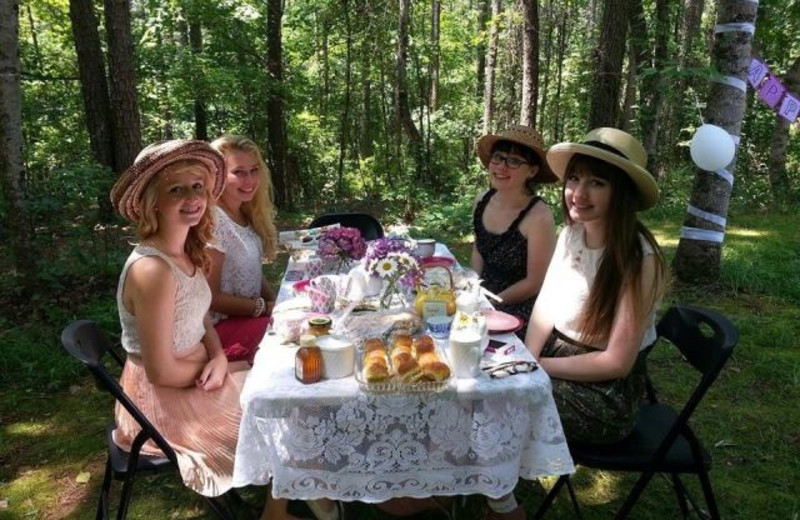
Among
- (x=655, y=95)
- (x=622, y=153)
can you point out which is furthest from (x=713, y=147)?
(x=655, y=95)

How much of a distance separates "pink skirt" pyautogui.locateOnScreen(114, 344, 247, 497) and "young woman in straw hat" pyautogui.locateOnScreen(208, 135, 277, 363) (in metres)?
0.54

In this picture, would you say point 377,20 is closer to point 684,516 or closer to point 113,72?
point 113,72

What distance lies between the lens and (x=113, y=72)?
6.66 m

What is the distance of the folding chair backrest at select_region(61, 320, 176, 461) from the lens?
184 centimetres

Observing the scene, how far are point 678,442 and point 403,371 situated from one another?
1.21 metres

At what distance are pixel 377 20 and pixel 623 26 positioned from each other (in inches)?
213

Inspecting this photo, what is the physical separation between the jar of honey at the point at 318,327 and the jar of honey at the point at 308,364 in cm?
19

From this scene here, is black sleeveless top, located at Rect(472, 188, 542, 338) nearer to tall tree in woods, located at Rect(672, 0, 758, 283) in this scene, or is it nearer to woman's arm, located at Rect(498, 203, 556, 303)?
woman's arm, located at Rect(498, 203, 556, 303)

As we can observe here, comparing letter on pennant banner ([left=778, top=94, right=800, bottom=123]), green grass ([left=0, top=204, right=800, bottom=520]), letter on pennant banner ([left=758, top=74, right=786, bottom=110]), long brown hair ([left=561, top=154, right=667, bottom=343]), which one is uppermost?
letter on pennant banner ([left=758, top=74, right=786, bottom=110])

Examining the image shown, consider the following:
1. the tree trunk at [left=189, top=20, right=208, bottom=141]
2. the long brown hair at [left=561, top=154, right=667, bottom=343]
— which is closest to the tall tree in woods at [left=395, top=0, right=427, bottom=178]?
the tree trunk at [left=189, top=20, right=208, bottom=141]

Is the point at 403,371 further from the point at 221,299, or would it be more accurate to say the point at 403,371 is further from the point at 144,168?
the point at 221,299

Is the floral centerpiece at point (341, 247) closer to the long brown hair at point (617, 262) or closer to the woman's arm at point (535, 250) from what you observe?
the woman's arm at point (535, 250)

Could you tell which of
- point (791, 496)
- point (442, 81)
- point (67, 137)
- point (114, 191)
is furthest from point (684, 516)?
point (442, 81)

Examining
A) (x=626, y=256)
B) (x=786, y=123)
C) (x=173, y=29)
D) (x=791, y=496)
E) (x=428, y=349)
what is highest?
(x=173, y=29)
